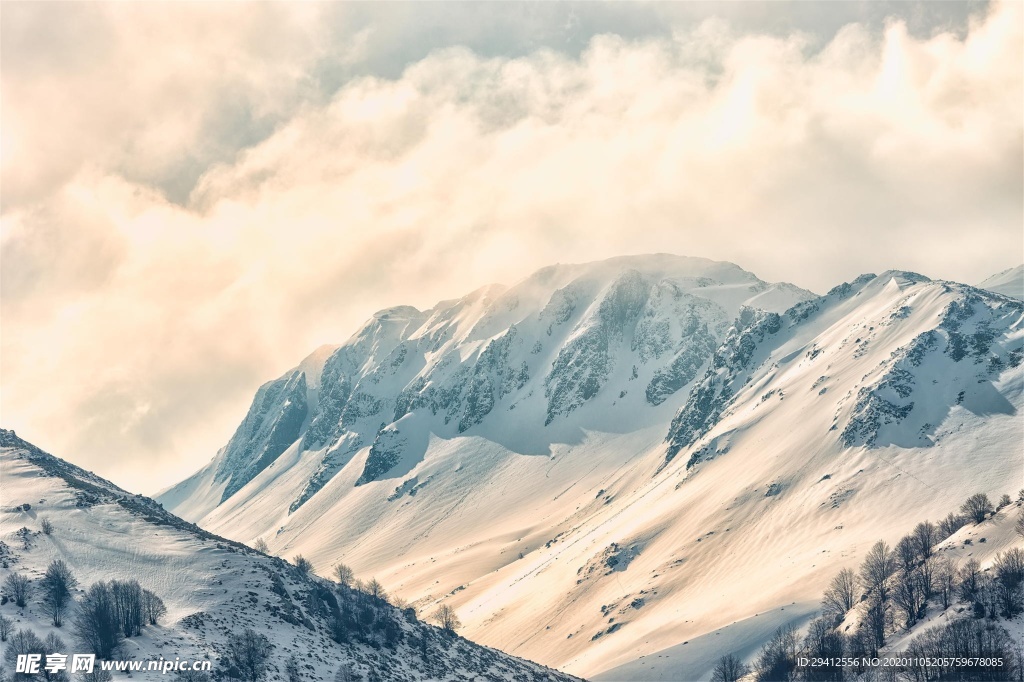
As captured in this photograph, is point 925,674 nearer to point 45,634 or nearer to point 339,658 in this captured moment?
point 339,658

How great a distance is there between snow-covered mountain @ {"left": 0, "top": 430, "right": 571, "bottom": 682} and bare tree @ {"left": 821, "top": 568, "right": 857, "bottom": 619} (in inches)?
1800

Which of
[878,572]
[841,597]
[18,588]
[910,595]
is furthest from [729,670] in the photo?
[18,588]

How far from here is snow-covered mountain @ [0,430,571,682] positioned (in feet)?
390

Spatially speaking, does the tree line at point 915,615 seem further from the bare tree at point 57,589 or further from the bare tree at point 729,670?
the bare tree at point 57,589

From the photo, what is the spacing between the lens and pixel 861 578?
16750cm

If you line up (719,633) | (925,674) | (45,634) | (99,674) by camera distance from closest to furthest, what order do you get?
(99,674)
(45,634)
(925,674)
(719,633)

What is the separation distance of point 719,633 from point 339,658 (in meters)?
87.6

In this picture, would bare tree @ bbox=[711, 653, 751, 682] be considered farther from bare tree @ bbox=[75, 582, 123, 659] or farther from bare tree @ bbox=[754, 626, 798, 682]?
bare tree @ bbox=[75, 582, 123, 659]

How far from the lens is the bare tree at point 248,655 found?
11269 centimetres

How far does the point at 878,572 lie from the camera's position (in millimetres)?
158250

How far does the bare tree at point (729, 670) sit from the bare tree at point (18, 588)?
102943 mm

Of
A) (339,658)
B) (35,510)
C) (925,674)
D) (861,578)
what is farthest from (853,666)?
(35,510)

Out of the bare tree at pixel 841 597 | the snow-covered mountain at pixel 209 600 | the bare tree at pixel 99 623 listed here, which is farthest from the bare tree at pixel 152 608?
the bare tree at pixel 841 597

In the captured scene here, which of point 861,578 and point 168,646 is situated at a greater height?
point 168,646
